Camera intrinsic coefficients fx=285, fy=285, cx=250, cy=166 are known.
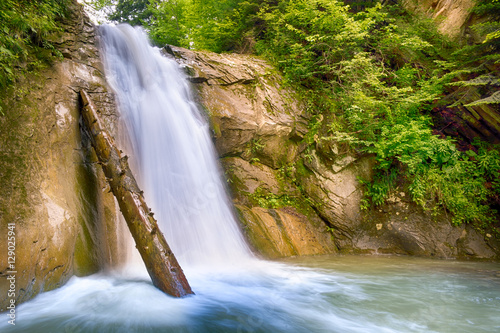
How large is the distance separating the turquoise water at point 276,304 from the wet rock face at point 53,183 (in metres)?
0.35

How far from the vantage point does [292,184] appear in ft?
26.0

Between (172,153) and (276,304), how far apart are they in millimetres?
3893

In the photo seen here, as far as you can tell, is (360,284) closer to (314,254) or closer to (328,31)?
(314,254)

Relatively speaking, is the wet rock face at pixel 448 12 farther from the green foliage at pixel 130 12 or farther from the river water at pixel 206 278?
the green foliage at pixel 130 12

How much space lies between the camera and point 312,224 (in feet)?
24.6

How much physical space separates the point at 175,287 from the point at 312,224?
469cm

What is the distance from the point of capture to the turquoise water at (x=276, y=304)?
3.03 metres

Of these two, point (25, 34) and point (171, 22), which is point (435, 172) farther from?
point (171, 22)

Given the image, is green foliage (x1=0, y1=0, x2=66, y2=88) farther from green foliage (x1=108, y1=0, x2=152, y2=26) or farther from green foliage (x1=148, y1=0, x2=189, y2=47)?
green foliage (x1=108, y1=0, x2=152, y2=26)

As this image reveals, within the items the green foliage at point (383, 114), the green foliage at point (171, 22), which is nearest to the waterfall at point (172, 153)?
the green foliage at point (383, 114)

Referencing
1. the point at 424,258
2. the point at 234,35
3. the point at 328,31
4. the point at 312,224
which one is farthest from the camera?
the point at 234,35

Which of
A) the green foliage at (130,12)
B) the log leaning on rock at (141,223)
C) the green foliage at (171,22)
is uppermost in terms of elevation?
the green foliage at (130,12)

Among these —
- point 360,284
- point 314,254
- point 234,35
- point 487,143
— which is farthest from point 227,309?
point 234,35

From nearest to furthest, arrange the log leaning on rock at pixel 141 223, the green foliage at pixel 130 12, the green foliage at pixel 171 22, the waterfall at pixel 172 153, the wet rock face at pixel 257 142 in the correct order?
the log leaning on rock at pixel 141 223
the waterfall at pixel 172 153
the wet rock face at pixel 257 142
the green foliage at pixel 171 22
the green foliage at pixel 130 12
